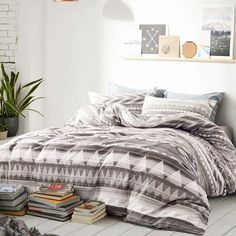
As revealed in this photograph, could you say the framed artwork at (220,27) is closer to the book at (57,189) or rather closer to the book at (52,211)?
the book at (57,189)

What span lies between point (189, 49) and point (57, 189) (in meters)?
2.37

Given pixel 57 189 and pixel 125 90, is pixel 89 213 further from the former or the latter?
pixel 125 90

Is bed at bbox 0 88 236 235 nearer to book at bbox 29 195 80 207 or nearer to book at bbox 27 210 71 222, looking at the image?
book at bbox 29 195 80 207

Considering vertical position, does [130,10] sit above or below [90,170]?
above

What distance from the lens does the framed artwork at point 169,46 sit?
20.4ft

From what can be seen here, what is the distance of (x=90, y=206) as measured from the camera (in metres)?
4.37

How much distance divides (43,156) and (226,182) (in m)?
1.54

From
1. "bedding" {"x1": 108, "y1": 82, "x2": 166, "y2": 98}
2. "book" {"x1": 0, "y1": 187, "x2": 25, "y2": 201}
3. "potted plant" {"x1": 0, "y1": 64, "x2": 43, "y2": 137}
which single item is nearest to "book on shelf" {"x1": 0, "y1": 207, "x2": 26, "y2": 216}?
"book" {"x1": 0, "y1": 187, "x2": 25, "y2": 201}

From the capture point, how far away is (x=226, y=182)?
5.05 m

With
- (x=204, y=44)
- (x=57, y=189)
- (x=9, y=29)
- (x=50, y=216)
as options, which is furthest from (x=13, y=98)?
(x=50, y=216)

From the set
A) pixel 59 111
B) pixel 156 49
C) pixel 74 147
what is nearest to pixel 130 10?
pixel 156 49

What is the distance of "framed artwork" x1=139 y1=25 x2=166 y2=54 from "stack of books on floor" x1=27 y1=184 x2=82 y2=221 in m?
2.32

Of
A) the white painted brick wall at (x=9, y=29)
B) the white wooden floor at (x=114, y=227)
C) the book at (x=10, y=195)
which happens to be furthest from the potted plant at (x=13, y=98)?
the white wooden floor at (x=114, y=227)

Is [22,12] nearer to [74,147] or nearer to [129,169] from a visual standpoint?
[74,147]
